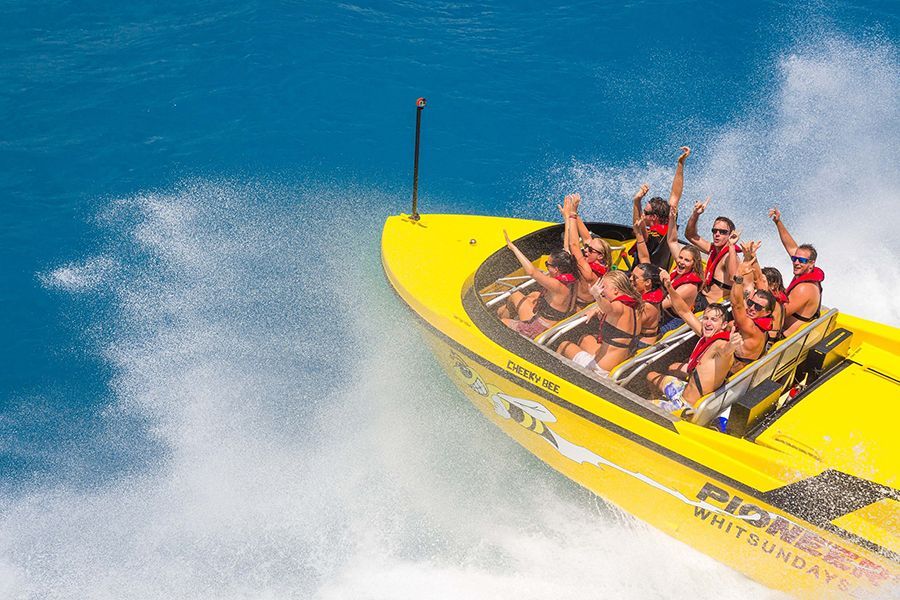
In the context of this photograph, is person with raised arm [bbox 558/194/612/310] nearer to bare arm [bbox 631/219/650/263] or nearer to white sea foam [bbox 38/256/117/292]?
bare arm [bbox 631/219/650/263]

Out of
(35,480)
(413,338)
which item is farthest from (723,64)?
(35,480)

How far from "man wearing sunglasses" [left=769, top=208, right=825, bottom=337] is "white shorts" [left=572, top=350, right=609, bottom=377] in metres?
1.43

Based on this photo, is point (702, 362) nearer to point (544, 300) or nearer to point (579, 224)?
point (544, 300)

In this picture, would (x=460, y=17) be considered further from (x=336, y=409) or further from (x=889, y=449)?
(x=889, y=449)

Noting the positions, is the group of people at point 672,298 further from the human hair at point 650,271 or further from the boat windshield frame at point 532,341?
the boat windshield frame at point 532,341

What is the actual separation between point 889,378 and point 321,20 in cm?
868

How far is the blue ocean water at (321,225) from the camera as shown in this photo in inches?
251

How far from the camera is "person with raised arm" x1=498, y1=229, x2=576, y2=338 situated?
21.7ft

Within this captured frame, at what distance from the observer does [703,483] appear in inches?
220

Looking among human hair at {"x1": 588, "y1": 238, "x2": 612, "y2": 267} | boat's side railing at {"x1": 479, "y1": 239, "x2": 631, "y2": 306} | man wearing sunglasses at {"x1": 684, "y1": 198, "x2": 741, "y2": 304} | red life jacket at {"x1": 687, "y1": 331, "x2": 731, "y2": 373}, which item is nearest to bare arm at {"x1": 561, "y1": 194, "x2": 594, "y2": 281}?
human hair at {"x1": 588, "y1": 238, "x2": 612, "y2": 267}

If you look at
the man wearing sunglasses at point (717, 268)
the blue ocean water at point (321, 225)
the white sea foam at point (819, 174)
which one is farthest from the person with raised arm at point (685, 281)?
the white sea foam at point (819, 174)

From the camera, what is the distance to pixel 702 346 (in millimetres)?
5836

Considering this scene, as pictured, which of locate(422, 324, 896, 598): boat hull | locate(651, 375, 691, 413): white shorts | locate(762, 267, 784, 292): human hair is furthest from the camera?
locate(762, 267, 784, 292): human hair

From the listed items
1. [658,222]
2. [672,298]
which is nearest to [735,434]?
[672,298]
